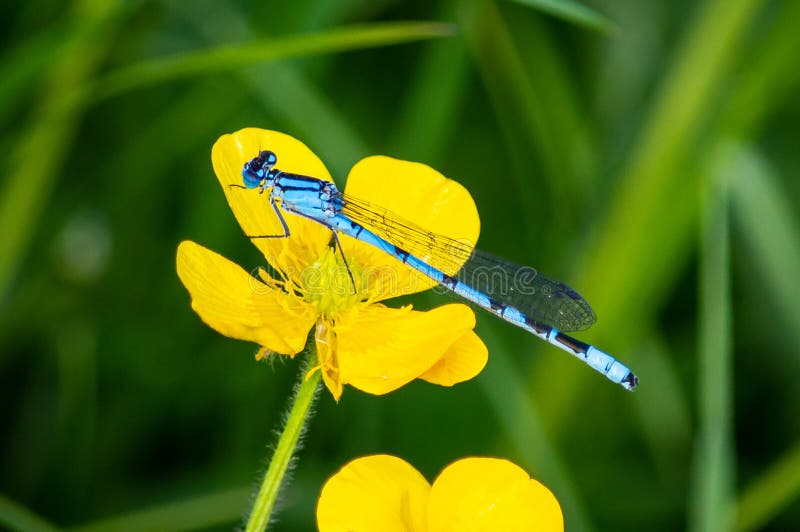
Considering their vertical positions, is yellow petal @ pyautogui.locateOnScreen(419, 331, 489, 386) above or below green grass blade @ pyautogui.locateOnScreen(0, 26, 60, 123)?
below

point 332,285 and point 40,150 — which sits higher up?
point 40,150

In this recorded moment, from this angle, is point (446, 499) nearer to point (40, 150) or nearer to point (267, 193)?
point (267, 193)

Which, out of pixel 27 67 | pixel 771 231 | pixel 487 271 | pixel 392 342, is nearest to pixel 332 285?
pixel 392 342

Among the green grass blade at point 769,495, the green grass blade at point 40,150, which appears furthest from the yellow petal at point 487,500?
the green grass blade at point 40,150

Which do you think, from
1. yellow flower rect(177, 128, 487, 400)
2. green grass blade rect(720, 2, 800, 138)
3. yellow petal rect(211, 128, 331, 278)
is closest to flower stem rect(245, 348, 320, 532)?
yellow flower rect(177, 128, 487, 400)

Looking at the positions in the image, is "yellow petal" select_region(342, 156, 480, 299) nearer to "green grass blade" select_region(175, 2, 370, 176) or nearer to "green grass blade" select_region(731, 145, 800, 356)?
"green grass blade" select_region(175, 2, 370, 176)
